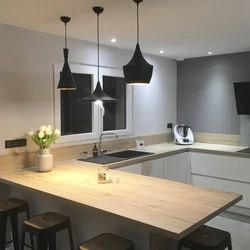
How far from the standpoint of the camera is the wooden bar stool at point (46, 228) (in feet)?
7.84

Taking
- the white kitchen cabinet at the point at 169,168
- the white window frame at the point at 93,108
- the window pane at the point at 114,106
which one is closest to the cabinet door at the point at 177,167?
the white kitchen cabinet at the point at 169,168

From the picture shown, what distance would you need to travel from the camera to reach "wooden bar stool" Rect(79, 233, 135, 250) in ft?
6.88

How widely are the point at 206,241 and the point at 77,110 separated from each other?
238 cm

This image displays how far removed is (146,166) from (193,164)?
1.01 m

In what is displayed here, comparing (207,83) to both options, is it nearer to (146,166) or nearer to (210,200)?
(146,166)

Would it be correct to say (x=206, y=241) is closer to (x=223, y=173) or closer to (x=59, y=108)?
(x=59, y=108)

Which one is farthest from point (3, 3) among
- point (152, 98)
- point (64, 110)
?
point (152, 98)

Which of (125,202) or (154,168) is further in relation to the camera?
(154,168)

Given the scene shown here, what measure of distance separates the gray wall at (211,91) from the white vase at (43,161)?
293cm

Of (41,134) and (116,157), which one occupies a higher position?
(41,134)

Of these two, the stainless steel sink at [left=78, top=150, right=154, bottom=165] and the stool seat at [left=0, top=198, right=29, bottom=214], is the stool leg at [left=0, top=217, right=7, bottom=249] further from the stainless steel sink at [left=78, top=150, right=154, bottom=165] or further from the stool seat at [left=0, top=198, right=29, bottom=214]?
the stainless steel sink at [left=78, top=150, right=154, bottom=165]

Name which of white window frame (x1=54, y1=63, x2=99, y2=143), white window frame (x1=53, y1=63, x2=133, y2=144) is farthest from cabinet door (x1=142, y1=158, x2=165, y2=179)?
white window frame (x1=54, y1=63, x2=99, y2=143)

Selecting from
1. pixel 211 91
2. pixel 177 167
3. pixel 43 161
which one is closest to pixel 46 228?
pixel 43 161

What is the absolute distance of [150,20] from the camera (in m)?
2.96
